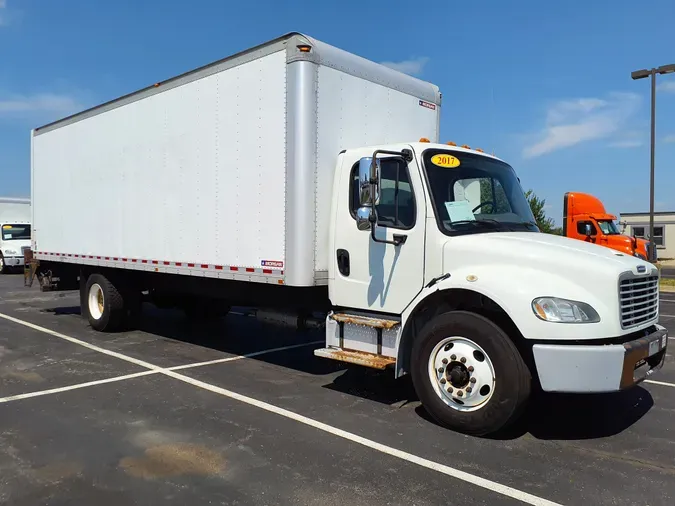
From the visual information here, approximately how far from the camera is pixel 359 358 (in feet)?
18.2

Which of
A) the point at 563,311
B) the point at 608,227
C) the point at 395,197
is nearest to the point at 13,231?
the point at 608,227

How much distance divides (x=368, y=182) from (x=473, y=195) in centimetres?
114

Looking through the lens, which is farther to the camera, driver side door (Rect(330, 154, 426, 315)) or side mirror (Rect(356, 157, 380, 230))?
driver side door (Rect(330, 154, 426, 315))

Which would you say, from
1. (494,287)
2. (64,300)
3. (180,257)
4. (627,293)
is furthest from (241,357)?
(64,300)

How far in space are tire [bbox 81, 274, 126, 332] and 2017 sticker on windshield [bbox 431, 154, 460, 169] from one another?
244 inches

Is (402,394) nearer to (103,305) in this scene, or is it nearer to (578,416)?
(578,416)

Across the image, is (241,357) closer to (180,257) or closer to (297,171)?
(180,257)

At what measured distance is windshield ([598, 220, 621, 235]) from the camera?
18547 millimetres

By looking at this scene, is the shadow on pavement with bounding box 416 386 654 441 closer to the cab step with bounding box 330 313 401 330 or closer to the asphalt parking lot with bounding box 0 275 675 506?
the asphalt parking lot with bounding box 0 275 675 506

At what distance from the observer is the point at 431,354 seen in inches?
196

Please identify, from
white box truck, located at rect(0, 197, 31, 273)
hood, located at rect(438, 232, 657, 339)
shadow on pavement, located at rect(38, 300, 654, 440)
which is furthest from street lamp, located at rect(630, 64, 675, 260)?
white box truck, located at rect(0, 197, 31, 273)

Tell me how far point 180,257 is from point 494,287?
4.47 m

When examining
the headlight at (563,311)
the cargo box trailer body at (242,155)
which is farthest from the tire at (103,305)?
the headlight at (563,311)

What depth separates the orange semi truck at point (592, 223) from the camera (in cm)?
1820
